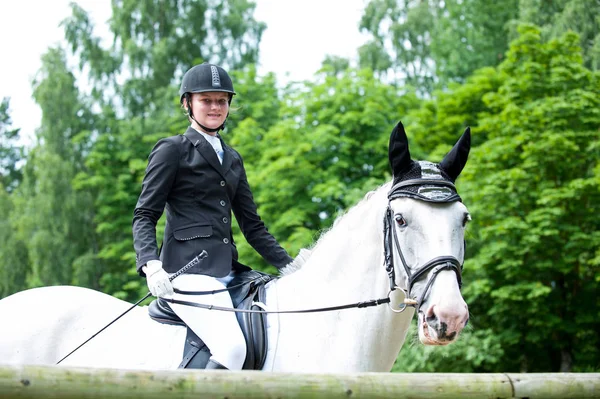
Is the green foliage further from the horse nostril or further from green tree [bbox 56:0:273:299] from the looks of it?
the horse nostril

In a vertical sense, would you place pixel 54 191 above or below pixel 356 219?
below

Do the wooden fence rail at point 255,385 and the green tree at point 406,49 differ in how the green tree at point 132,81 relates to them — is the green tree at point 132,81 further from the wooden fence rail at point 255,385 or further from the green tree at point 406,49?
the wooden fence rail at point 255,385

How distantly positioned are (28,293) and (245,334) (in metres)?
1.88

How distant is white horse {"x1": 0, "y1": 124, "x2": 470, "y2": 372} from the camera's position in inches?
150

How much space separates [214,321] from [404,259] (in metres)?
1.18

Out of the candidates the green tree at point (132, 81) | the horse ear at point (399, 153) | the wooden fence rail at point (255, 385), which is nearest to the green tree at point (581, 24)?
the green tree at point (132, 81)

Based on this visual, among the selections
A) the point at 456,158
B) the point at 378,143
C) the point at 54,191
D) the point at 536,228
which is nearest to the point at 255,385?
the point at 456,158

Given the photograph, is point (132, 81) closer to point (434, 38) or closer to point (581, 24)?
point (434, 38)

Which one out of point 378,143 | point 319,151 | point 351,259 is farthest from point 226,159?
Result: point 378,143

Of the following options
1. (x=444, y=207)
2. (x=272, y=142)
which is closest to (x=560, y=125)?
(x=272, y=142)

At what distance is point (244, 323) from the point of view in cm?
427

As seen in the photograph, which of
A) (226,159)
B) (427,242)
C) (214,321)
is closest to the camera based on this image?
(427,242)

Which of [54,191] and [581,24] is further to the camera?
[54,191]

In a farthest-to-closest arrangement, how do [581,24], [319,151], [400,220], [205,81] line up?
[581,24] → [319,151] → [205,81] → [400,220]
